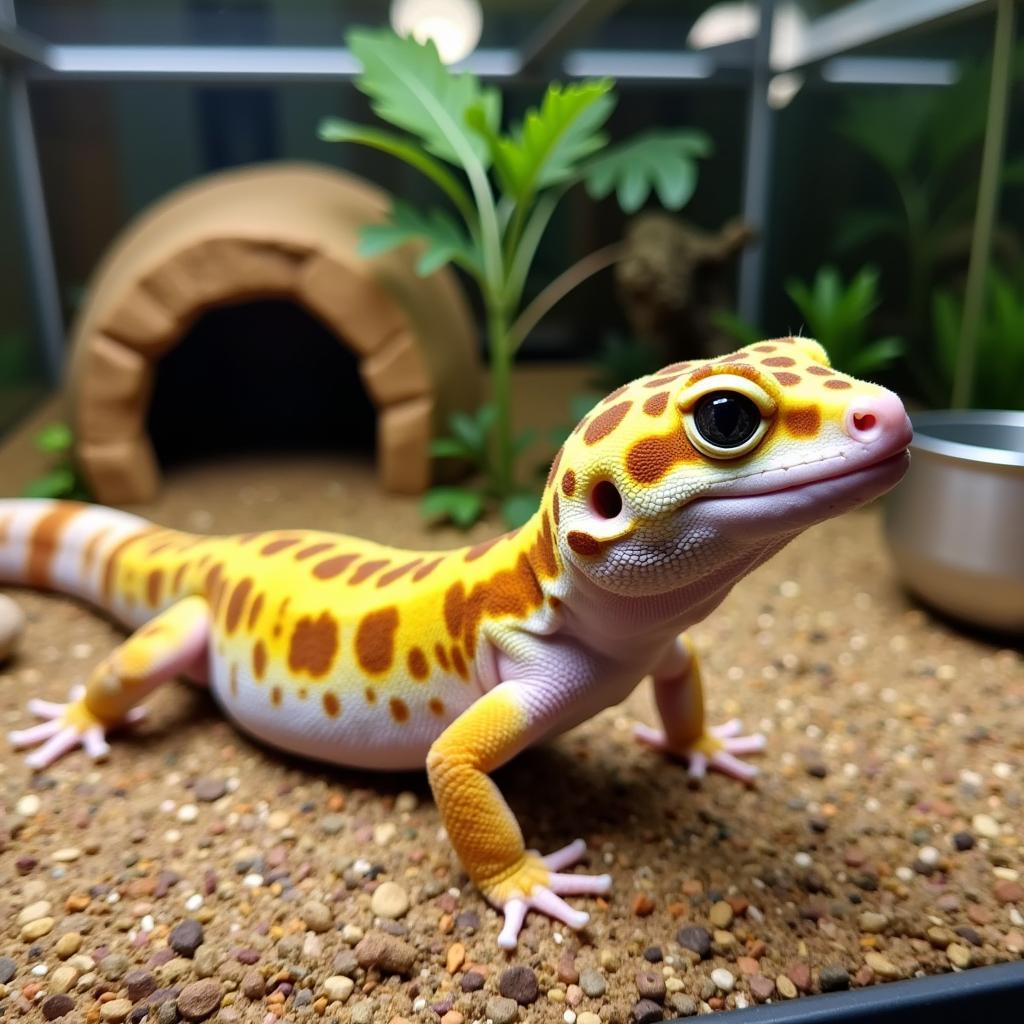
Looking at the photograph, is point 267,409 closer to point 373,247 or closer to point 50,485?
point 50,485

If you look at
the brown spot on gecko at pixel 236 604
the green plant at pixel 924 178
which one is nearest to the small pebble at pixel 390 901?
the brown spot on gecko at pixel 236 604

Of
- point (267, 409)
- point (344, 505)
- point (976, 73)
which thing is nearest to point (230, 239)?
point (344, 505)

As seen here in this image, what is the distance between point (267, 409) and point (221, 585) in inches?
113

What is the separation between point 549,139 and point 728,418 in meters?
2.24

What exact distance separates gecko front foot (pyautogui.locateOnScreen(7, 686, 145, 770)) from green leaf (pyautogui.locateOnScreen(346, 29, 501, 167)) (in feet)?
7.45

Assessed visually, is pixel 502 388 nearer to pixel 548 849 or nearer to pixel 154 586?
pixel 154 586

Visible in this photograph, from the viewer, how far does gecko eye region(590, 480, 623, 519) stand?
4.27 feet

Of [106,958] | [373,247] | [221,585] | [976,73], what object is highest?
[976,73]

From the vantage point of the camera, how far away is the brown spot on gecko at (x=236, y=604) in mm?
1954

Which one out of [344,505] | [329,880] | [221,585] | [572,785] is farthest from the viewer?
[344,505]

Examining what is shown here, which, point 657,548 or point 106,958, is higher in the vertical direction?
point 657,548

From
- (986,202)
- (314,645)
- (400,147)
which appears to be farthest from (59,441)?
(986,202)

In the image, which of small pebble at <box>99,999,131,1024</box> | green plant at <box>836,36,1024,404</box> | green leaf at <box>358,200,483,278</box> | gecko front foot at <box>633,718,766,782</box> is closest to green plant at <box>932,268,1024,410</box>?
green plant at <box>836,36,1024,404</box>

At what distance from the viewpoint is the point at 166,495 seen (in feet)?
12.2
